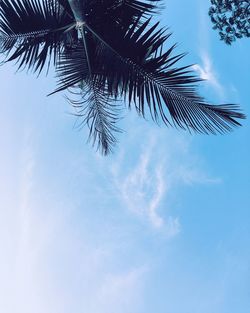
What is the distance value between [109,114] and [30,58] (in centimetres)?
129

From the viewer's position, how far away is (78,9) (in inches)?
200

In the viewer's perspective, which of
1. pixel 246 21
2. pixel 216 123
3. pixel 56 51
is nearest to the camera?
pixel 216 123

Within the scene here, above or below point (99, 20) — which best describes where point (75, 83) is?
below

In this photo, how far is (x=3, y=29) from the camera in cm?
546

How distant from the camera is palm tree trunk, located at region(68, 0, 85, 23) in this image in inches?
195

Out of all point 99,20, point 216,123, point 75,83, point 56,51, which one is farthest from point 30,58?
point 216,123

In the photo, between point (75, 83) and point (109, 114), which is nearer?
point (75, 83)

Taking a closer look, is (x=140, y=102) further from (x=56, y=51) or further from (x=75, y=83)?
(x=56, y=51)

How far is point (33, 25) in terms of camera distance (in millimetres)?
5406

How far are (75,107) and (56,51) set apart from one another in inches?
31.0

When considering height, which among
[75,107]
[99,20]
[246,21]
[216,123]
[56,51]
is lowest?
[216,123]

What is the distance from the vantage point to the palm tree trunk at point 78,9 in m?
4.95

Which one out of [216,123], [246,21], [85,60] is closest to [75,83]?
[85,60]

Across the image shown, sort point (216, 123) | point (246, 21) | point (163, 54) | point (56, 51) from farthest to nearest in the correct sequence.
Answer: point (246, 21), point (56, 51), point (163, 54), point (216, 123)
